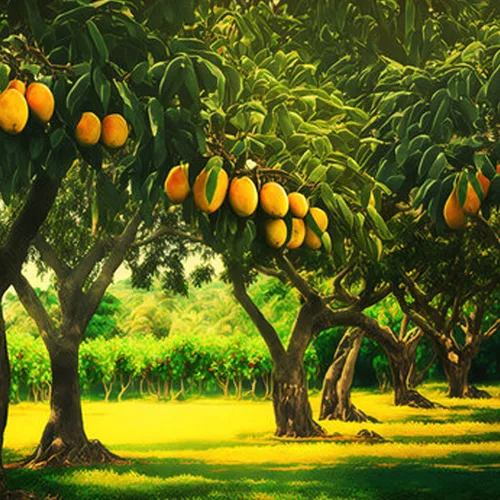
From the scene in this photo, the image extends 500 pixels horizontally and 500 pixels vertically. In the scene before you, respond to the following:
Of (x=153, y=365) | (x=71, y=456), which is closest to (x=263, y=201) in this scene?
(x=71, y=456)

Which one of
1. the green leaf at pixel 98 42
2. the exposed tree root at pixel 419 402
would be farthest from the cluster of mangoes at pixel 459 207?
the exposed tree root at pixel 419 402

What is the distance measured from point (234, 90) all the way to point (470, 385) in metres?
8.87

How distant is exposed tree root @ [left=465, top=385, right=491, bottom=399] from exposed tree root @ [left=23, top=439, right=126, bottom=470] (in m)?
5.42

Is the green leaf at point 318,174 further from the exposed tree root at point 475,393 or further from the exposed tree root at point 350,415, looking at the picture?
the exposed tree root at point 475,393

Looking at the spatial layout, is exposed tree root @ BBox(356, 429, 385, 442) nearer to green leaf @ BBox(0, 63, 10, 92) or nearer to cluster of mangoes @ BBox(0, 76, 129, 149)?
cluster of mangoes @ BBox(0, 76, 129, 149)

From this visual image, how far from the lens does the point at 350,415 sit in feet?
28.9

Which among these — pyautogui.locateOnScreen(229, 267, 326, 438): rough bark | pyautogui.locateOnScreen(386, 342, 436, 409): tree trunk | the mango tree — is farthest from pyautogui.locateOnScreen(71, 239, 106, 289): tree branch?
pyautogui.locateOnScreen(386, 342, 436, 409): tree trunk

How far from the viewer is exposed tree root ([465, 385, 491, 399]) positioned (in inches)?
416

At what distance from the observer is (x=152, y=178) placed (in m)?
2.80

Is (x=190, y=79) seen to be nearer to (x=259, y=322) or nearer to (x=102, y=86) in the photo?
(x=102, y=86)

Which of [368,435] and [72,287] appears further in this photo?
[368,435]

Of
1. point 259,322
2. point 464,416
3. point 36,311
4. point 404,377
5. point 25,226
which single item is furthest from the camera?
point 404,377

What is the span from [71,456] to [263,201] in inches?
177

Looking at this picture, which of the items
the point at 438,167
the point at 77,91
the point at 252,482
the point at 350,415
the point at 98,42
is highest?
the point at 98,42
